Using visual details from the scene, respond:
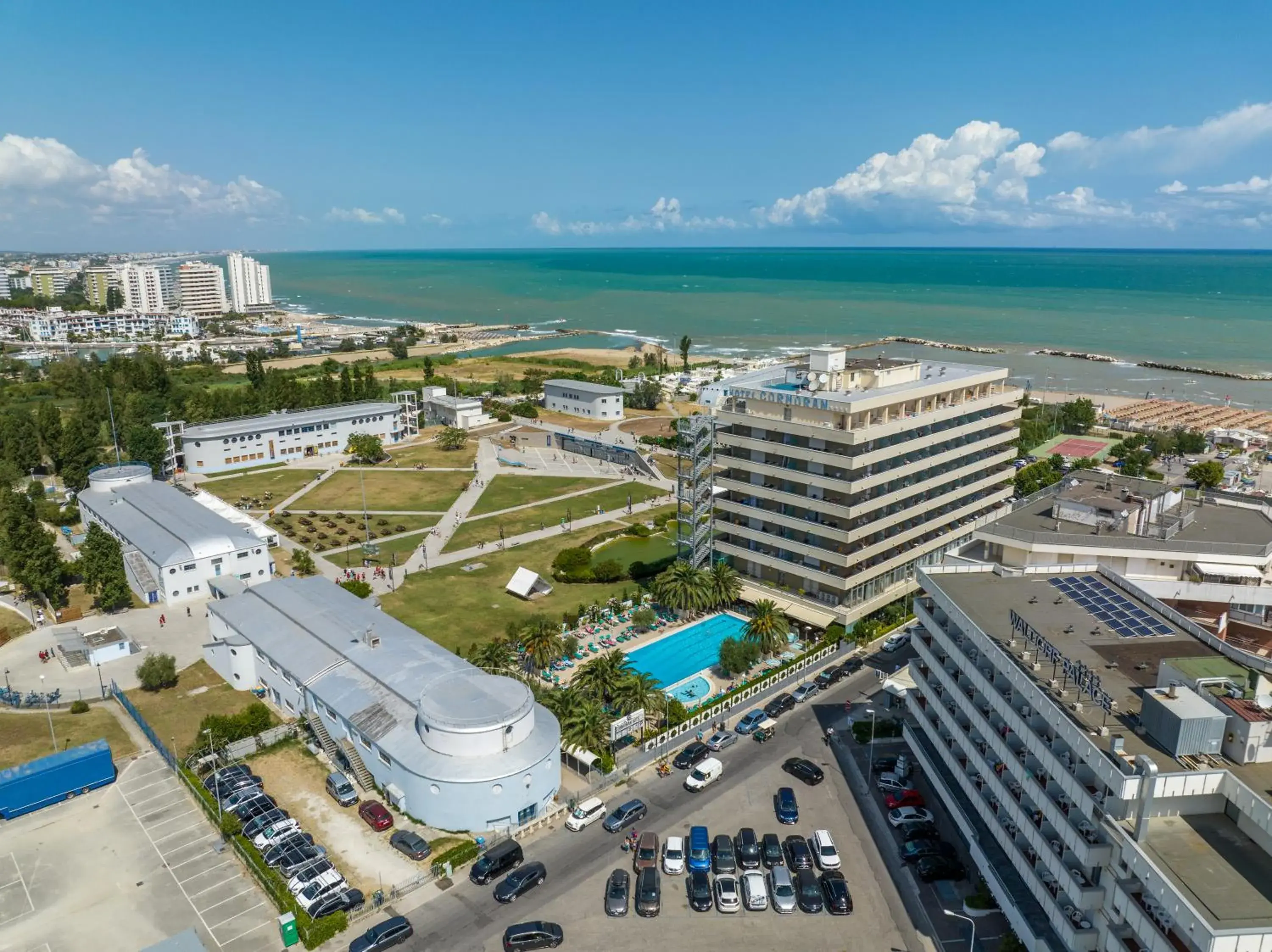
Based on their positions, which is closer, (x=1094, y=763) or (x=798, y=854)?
(x=1094, y=763)

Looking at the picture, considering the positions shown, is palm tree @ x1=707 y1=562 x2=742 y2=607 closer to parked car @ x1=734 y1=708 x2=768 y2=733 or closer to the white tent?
parked car @ x1=734 y1=708 x2=768 y2=733

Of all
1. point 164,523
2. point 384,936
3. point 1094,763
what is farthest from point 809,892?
point 164,523

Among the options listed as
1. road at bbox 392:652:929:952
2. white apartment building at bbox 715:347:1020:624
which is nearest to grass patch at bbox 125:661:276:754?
road at bbox 392:652:929:952

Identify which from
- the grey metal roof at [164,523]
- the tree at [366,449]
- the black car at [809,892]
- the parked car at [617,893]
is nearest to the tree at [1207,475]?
the black car at [809,892]

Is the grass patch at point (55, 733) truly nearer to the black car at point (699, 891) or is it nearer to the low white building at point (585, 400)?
the black car at point (699, 891)

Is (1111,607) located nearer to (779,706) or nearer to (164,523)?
(779,706)
